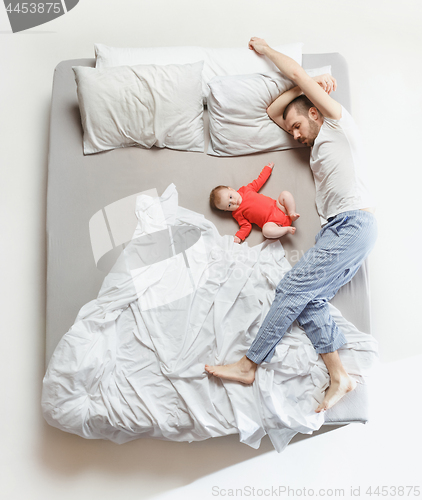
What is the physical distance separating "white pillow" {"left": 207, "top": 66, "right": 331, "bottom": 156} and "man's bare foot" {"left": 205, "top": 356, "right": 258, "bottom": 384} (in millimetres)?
934

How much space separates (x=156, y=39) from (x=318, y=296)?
1666 mm

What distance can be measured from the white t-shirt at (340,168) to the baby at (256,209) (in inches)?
6.3

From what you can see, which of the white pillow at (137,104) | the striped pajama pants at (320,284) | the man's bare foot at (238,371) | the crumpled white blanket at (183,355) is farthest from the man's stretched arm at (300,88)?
the man's bare foot at (238,371)

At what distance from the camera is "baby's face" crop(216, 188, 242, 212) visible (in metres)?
1.65

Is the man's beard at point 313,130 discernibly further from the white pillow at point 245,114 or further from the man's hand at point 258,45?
the man's hand at point 258,45

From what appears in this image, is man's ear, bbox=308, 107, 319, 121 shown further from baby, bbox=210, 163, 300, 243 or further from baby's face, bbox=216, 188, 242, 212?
baby's face, bbox=216, 188, 242, 212

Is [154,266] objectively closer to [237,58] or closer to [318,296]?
[318,296]

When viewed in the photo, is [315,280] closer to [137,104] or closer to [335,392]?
[335,392]

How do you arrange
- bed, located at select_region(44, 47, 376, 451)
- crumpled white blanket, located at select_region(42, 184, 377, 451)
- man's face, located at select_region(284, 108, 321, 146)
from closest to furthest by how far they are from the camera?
crumpled white blanket, located at select_region(42, 184, 377, 451), bed, located at select_region(44, 47, 376, 451), man's face, located at select_region(284, 108, 321, 146)

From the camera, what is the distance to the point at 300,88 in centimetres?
171

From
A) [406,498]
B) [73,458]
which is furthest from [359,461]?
[73,458]

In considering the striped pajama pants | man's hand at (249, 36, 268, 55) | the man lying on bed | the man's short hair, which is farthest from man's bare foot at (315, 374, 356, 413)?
man's hand at (249, 36, 268, 55)

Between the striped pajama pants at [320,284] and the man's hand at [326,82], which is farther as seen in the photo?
the man's hand at [326,82]

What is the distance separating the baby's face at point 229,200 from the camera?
5.40ft
